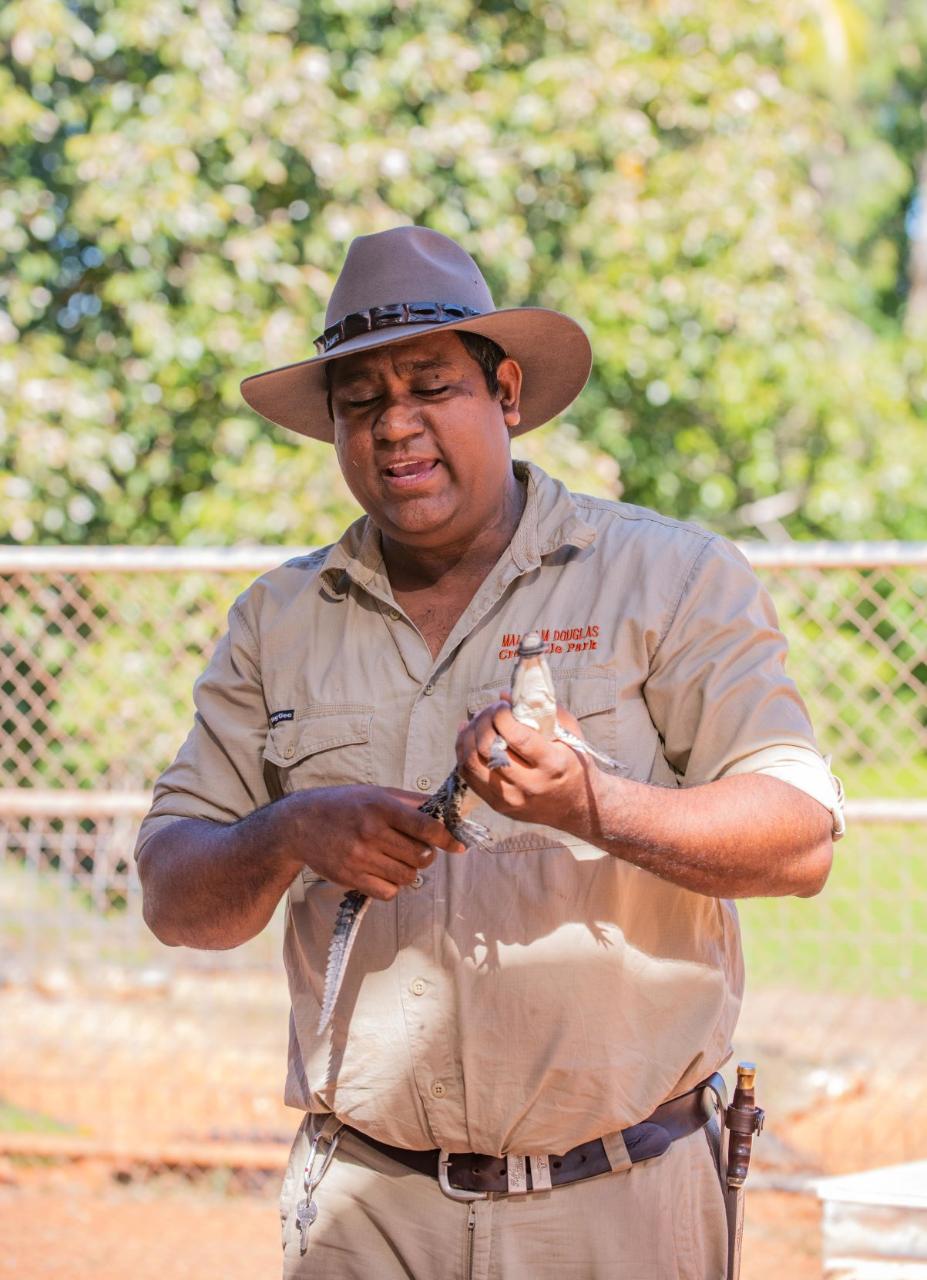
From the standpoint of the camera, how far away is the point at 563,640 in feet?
7.35

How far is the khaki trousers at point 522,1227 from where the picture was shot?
2166 mm

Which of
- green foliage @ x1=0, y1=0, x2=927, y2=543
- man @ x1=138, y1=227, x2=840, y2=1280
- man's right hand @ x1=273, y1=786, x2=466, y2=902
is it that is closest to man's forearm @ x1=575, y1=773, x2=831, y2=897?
man @ x1=138, y1=227, x2=840, y2=1280

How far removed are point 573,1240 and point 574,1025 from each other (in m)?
0.32

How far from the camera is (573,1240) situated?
216 centimetres

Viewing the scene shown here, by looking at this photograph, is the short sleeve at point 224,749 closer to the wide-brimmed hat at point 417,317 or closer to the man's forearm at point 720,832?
the wide-brimmed hat at point 417,317

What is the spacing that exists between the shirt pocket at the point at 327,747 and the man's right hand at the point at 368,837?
10.6 inches

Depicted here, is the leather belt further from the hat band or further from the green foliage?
the green foliage

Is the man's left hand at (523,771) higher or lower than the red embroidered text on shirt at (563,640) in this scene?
lower

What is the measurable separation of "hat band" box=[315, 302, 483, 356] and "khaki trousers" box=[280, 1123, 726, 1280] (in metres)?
1.25

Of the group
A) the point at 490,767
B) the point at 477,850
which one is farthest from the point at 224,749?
the point at 490,767

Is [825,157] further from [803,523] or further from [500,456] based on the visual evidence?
[500,456]

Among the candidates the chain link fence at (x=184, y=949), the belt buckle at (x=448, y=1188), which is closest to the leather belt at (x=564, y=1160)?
the belt buckle at (x=448, y=1188)

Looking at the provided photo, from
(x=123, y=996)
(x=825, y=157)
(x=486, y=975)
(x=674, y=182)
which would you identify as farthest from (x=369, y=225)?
(x=825, y=157)

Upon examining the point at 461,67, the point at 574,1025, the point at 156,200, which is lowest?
the point at 574,1025
